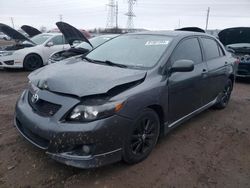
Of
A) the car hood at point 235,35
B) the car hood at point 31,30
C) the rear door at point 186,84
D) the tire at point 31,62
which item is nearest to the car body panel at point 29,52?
the tire at point 31,62

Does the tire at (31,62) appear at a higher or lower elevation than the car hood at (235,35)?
lower

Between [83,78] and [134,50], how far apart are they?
3.73ft

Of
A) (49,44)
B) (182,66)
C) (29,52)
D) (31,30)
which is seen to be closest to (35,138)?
(182,66)

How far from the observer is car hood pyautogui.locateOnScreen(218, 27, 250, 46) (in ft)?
29.4

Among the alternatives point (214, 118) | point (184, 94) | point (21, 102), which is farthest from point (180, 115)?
point (21, 102)

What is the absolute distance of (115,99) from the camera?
2719 mm

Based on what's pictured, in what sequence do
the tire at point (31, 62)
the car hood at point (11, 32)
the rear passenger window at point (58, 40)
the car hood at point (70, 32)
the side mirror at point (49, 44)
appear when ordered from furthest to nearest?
1. the rear passenger window at point (58, 40)
2. the side mirror at point (49, 44)
3. the tire at point (31, 62)
4. the car hood at point (11, 32)
5. the car hood at point (70, 32)

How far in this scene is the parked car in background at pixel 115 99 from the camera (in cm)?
262

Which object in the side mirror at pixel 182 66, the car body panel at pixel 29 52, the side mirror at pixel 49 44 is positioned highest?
the side mirror at pixel 182 66

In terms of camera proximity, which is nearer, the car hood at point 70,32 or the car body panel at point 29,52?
the car hood at point 70,32

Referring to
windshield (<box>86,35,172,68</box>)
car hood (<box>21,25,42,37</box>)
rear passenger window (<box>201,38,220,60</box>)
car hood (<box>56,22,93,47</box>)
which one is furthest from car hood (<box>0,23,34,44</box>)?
rear passenger window (<box>201,38,220,60</box>)

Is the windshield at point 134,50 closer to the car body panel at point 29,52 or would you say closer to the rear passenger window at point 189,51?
the rear passenger window at point 189,51

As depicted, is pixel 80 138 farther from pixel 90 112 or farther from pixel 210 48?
pixel 210 48

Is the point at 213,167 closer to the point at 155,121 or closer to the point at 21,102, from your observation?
the point at 155,121
